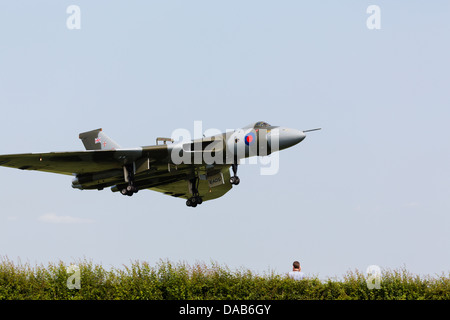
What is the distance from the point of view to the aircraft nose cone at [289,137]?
2886cm

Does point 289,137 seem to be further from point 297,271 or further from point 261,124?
point 297,271

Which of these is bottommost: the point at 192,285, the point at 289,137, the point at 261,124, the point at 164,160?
the point at 192,285

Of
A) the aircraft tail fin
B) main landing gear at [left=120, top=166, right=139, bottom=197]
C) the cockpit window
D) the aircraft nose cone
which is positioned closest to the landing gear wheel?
main landing gear at [left=120, top=166, right=139, bottom=197]

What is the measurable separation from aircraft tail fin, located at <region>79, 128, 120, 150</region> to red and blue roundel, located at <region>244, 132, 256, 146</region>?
9.55m

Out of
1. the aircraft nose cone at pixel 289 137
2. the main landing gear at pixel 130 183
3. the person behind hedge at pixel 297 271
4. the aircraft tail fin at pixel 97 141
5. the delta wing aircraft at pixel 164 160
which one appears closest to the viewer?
the person behind hedge at pixel 297 271

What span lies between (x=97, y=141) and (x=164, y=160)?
6515 mm

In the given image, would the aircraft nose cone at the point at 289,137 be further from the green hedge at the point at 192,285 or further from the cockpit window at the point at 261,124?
A: the green hedge at the point at 192,285

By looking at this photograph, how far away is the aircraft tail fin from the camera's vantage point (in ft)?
117

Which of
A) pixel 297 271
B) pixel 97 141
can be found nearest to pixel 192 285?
pixel 297 271

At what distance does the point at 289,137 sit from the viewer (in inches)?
1139

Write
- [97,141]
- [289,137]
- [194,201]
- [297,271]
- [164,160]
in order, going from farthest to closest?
[97,141] → [194,201] → [164,160] → [289,137] → [297,271]

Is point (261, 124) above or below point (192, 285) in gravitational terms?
above

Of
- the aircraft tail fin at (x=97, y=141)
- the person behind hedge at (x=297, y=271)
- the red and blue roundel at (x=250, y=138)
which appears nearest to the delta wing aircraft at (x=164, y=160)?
the red and blue roundel at (x=250, y=138)
